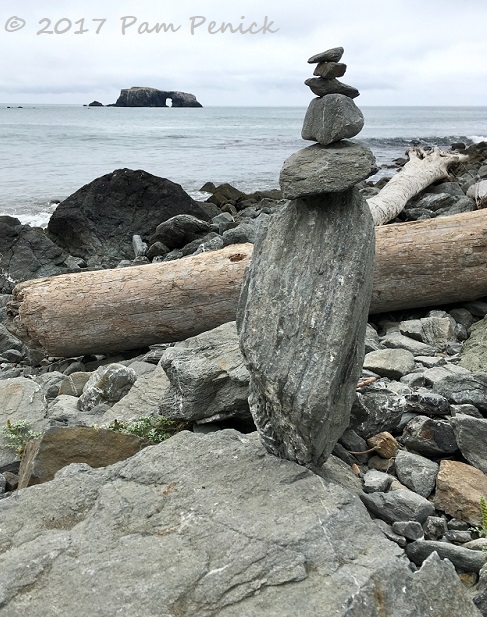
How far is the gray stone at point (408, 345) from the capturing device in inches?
277

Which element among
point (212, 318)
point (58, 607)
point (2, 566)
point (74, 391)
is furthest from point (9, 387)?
point (58, 607)

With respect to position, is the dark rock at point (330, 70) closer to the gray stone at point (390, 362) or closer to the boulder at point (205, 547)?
the boulder at point (205, 547)

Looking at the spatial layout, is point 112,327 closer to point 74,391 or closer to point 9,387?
point 74,391

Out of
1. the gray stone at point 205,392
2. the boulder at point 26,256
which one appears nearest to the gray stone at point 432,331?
the gray stone at point 205,392

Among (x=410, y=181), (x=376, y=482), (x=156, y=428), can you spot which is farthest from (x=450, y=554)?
(x=410, y=181)

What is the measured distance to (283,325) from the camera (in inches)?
157

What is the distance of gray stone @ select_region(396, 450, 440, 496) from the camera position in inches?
179

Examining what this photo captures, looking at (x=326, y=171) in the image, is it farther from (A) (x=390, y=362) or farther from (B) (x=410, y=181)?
(B) (x=410, y=181)

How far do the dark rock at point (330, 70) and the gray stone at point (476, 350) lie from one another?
335 cm

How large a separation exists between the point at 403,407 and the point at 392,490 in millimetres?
778

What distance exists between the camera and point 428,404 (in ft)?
17.4

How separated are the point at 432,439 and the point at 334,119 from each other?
2.31 meters

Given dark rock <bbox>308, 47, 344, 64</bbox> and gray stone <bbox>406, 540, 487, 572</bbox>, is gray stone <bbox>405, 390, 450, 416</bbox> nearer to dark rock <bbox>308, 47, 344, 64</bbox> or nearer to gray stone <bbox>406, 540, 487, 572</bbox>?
gray stone <bbox>406, 540, 487, 572</bbox>

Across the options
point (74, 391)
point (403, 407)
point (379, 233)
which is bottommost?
point (74, 391)
